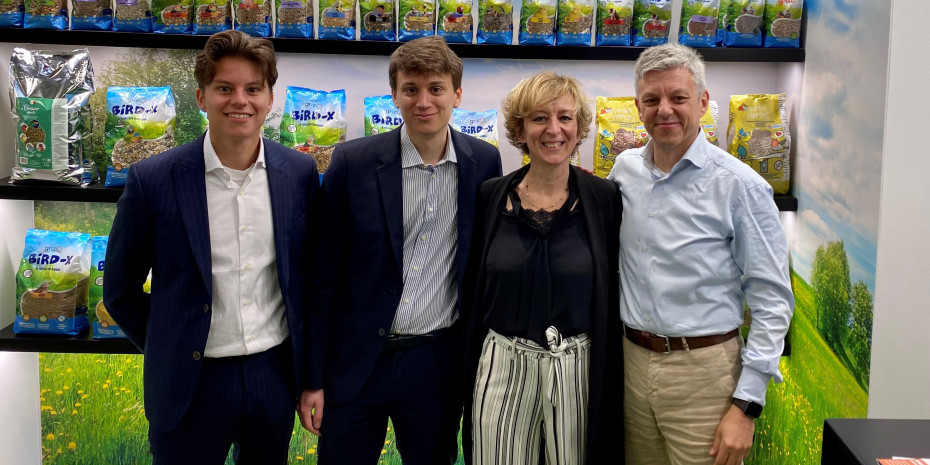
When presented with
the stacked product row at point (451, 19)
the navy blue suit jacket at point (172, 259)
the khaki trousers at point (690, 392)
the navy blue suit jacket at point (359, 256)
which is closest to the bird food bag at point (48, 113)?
the stacked product row at point (451, 19)

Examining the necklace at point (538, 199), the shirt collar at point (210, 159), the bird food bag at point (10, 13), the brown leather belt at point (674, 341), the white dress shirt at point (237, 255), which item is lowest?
the brown leather belt at point (674, 341)

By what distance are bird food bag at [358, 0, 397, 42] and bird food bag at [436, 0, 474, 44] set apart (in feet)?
0.60

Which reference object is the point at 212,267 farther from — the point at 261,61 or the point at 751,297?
the point at 751,297

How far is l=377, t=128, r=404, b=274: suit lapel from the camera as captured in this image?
7.37ft

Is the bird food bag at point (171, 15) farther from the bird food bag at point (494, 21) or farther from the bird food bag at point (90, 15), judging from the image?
the bird food bag at point (494, 21)

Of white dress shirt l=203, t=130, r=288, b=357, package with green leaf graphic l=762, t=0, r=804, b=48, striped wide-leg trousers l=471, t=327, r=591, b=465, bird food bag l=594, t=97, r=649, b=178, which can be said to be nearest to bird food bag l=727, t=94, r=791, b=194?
package with green leaf graphic l=762, t=0, r=804, b=48

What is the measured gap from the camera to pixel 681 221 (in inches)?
83.4

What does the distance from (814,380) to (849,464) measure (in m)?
1.61

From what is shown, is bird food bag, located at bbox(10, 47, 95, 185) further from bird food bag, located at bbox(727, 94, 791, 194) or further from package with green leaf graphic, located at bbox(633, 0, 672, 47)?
bird food bag, located at bbox(727, 94, 791, 194)

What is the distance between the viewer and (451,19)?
10.2 ft

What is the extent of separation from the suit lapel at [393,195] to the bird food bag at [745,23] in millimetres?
1622

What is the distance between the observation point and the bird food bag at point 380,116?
323 cm

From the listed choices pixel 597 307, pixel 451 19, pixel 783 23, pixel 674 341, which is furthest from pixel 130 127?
pixel 783 23

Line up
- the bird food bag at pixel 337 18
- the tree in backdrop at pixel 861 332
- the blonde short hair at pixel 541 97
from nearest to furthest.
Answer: the blonde short hair at pixel 541 97, the tree in backdrop at pixel 861 332, the bird food bag at pixel 337 18
